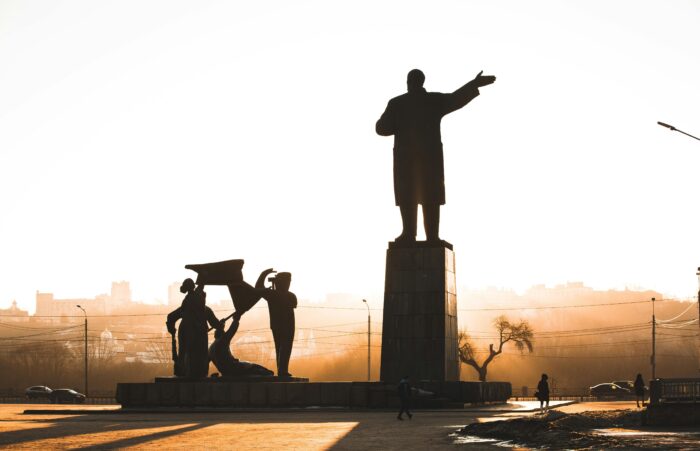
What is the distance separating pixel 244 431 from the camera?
20703 millimetres

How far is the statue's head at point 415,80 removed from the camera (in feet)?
101

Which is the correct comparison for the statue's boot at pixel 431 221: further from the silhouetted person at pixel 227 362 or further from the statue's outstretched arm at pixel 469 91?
the silhouetted person at pixel 227 362

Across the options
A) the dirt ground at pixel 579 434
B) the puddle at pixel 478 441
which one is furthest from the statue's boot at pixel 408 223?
the puddle at pixel 478 441

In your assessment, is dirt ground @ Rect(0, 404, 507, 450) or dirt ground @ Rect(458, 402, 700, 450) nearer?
dirt ground @ Rect(458, 402, 700, 450)

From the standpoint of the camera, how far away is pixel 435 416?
25.1 m

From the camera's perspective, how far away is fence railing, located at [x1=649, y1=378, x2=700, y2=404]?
23.0 metres

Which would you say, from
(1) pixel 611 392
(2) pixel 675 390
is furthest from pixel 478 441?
(1) pixel 611 392

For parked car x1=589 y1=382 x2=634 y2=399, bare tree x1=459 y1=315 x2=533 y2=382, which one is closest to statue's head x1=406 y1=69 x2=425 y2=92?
parked car x1=589 y1=382 x2=634 y2=399

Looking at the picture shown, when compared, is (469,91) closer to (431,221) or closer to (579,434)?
(431,221)

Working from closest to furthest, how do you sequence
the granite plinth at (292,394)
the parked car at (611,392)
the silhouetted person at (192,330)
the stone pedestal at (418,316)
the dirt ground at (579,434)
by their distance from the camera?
the dirt ground at (579,434)
the granite plinth at (292,394)
the stone pedestal at (418,316)
the silhouetted person at (192,330)
the parked car at (611,392)

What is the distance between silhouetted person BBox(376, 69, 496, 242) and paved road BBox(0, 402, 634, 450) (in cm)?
615

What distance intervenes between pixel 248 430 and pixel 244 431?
0.26m

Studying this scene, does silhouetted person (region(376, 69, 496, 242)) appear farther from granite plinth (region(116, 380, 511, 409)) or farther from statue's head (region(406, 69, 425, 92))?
granite plinth (region(116, 380, 511, 409))

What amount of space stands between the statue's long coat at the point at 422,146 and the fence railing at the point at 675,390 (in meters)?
9.54
